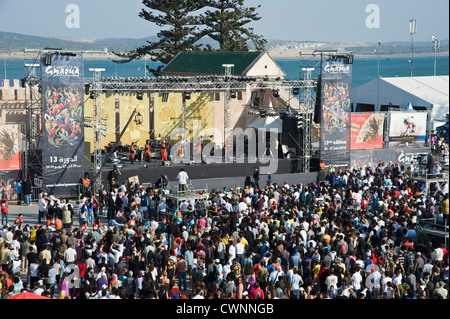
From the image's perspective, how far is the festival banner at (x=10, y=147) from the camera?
912 inches

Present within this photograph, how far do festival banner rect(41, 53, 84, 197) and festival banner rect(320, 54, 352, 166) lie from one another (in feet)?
33.3

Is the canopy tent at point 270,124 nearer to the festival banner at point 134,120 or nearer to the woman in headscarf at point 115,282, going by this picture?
the festival banner at point 134,120

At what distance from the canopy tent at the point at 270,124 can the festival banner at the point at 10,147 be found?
38.8ft

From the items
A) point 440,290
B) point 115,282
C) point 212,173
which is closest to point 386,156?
point 212,173

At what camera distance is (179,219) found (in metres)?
16.5

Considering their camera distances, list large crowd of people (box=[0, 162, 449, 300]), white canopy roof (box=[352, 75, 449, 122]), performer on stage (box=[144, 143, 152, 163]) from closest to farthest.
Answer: large crowd of people (box=[0, 162, 449, 300])
performer on stage (box=[144, 143, 152, 163])
white canopy roof (box=[352, 75, 449, 122])

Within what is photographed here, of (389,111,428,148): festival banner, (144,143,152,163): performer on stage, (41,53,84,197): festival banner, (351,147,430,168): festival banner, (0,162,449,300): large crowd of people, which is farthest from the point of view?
(389,111,428,148): festival banner

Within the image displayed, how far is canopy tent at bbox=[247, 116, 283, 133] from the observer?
99.8 ft

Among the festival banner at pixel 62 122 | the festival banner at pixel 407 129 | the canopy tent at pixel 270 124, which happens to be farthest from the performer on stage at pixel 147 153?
the festival banner at pixel 407 129

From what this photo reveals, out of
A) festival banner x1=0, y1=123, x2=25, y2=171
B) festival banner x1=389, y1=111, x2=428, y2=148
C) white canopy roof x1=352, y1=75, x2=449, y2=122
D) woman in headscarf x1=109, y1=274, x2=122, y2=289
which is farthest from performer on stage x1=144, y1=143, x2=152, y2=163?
woman in headscarf x1=109, y1=274, x2=122, y2=289

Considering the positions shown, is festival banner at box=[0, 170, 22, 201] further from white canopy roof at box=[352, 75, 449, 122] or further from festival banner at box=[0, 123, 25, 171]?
white canopy roof at box=[352, 75, 449, 122]

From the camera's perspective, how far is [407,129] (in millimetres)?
29891

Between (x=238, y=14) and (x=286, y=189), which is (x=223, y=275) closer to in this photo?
(x=286, y=189)
